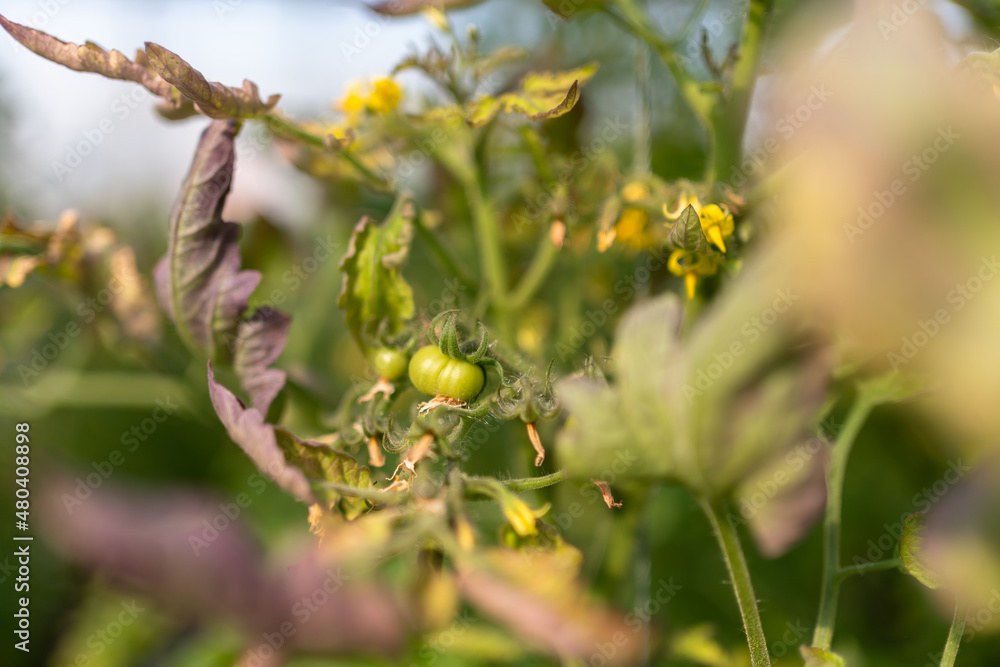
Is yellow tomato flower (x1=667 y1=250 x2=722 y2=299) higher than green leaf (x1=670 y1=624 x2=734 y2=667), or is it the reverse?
yellow tomato flower (x1=667 y1=250 x2=722 y2=299)

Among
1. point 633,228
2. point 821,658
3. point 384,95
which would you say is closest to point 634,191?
point 633,228

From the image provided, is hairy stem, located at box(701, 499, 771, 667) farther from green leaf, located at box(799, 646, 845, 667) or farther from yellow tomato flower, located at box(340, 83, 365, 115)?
yellow tomato flower, located at box(340, 83, 365, 115)

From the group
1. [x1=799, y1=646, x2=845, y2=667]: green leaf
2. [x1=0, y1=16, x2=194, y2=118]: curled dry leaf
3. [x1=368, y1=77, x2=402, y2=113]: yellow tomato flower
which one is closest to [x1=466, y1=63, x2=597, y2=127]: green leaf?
[x1=368, y1=77, x2=402, y2=113]: yellow tomato flower

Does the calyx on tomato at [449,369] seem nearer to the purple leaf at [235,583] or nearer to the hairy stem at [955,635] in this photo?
the purple leaf at [235,583]

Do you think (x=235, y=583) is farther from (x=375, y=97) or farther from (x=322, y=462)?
(x=375, y=97)

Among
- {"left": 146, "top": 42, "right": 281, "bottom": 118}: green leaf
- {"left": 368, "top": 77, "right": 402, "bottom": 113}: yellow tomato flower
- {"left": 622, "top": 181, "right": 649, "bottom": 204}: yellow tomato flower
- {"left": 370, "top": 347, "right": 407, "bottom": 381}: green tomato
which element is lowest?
{"left": 370, "top": 347, "right": 407, "bottom": 381}: green tomato

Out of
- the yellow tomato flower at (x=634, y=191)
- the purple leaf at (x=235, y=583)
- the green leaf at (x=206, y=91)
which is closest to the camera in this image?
the purple leaf at (x=235, y=583)

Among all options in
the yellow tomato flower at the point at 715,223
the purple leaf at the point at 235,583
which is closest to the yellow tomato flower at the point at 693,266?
the yellow tomato flower at the point at 715,223
